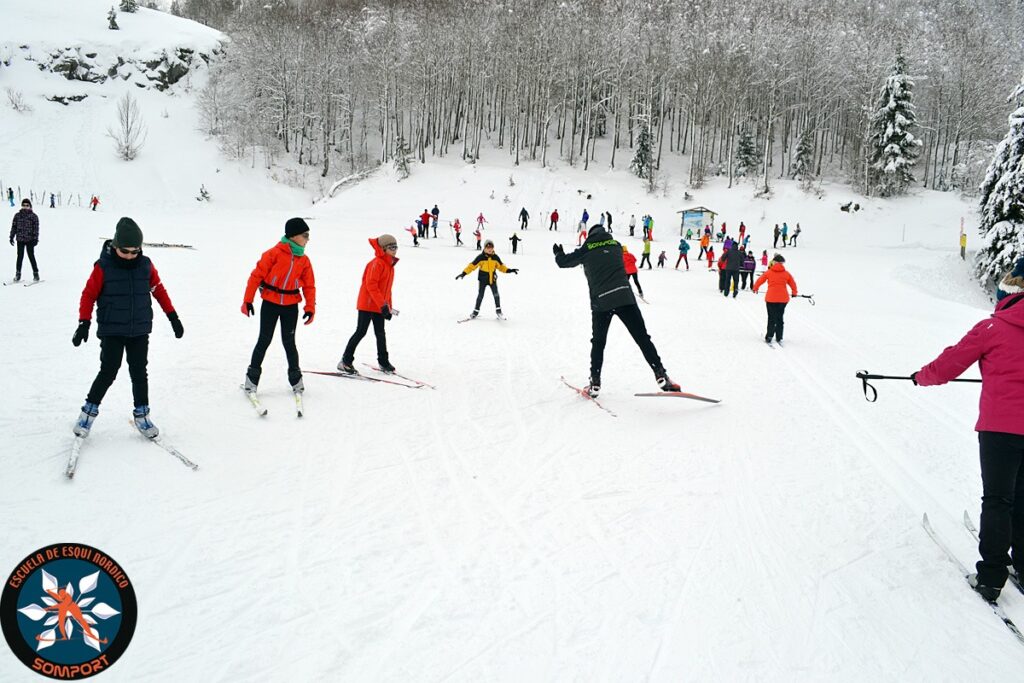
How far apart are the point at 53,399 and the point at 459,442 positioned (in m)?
4.22

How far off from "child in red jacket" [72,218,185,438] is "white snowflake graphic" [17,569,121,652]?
228 centimetres

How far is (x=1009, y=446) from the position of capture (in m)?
3.16

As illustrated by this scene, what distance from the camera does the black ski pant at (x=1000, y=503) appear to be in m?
3.18

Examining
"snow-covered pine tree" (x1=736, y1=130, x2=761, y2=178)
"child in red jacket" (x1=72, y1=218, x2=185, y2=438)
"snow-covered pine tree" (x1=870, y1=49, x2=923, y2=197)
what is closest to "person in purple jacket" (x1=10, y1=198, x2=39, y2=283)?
"child in red jacket" (x1=72, y1=218, x2=185, y2=438)

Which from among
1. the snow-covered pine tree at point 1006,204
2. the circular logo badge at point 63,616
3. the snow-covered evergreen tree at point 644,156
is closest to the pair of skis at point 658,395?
the circular logo badge at point 63,616

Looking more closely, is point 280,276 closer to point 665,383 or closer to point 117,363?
point 117,363

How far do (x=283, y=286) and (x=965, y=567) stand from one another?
618 cm

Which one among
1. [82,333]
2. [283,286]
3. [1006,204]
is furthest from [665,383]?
[1006,204]

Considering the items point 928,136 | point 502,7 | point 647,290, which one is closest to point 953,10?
point 928,136

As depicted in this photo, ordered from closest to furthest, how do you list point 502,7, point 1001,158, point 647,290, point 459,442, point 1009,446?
point 1009,446
point 459,442
point 647,290
point 1001,158
point 502,7

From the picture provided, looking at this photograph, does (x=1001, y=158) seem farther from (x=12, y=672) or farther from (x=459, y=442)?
(x=12, y=672)

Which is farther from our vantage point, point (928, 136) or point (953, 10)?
point (953, 10)

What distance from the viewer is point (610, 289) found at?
6297 millimetres

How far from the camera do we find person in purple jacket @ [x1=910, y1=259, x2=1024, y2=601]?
3.14 meters
